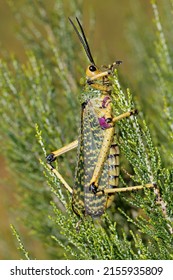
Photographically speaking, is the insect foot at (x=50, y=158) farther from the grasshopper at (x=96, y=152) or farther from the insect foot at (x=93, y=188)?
the insect foot at (x=93, y=188)

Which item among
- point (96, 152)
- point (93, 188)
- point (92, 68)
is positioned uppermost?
point (92, 68)

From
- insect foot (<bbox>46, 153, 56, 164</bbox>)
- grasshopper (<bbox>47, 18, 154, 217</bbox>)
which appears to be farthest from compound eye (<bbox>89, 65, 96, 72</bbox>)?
insect foot (<bbox>46, 153, 56, 164</bbox>)

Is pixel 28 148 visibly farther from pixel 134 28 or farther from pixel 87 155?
pixel 134 28

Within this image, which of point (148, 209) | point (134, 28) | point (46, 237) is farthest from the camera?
point (134, 28)

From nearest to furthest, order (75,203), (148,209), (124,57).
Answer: (148,209) < (75,203) < (124,57)

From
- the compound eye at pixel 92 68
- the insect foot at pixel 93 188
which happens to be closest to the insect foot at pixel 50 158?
the insect foot at pixel 93 188

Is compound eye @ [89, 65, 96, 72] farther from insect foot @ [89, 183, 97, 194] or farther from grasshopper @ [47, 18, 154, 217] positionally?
insect foot @ [89, 183, 97, 194]

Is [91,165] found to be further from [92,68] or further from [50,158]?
[92,68]

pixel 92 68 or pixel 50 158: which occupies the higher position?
pixel 92 68

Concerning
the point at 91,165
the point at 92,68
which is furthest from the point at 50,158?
the point at 92,68
